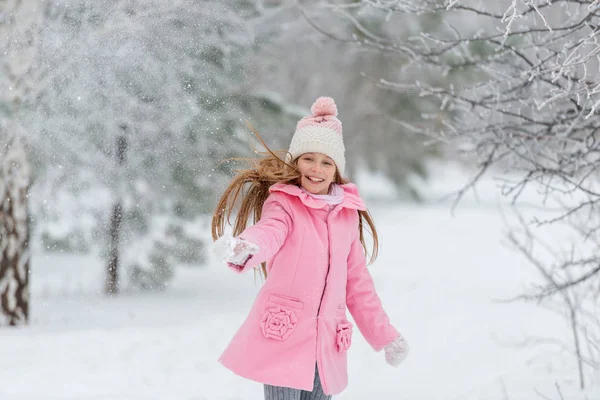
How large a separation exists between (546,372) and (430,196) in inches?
656

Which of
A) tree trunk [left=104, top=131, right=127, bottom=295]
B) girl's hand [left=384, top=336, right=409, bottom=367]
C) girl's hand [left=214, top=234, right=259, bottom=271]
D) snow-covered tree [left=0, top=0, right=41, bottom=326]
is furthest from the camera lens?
tree trunk [left=104, top=131, right=127, bottom=295]

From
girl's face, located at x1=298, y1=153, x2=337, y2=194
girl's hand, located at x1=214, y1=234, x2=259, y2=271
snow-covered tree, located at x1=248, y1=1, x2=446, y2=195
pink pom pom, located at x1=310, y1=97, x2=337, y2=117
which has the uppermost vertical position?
snow-covered tree, located at x1=248, y1=1, x2=446, y2=195

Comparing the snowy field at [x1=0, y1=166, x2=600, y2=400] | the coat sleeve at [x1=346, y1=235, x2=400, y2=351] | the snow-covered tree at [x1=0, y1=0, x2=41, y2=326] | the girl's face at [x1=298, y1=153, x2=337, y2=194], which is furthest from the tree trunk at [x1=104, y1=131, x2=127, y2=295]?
the coat sleeve at [x1=346, y1=235, x2=400, y2=351]

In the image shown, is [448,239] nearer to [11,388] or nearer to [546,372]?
[546,372]

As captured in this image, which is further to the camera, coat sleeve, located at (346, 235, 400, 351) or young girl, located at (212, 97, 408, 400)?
coat sleeve, located at (346, 235, 400, 351)

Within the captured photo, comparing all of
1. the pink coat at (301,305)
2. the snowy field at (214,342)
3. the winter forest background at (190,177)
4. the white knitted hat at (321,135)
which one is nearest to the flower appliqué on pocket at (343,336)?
the pink coat at (301,305)

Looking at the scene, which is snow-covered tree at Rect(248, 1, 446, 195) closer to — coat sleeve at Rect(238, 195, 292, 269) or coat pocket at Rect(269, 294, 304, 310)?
coat sleeve at Rect(238, 195, 292, 269)

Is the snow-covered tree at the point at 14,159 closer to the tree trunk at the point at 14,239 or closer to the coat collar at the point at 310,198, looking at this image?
the tree trunk at the point at 14,239

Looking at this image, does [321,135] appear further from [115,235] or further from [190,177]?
[115,235]

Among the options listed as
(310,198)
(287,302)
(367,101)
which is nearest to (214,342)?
(287,302)

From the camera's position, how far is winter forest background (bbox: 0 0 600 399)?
407cm

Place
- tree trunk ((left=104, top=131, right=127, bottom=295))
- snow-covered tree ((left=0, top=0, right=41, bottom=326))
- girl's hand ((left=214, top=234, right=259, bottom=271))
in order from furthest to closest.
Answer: tree trunk ((left=104, top=131, right=127, bottom=295)) < snow-covered tree ((left=0, top=0, right=41, bottom=326)) < girl's hand ((left=214, top=234, right=259, bottom=271))

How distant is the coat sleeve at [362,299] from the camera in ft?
9.96

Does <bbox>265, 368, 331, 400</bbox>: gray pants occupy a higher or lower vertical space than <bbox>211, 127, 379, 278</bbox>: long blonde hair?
lower
